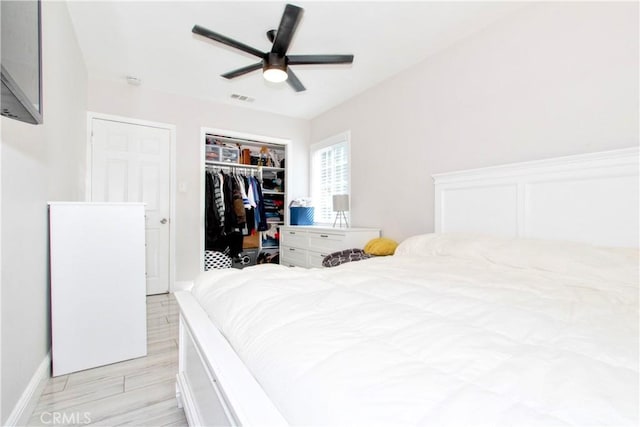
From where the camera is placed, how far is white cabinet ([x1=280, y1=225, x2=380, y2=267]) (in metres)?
2.98

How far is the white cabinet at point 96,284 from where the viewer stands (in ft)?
5.57

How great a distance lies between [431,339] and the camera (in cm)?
62

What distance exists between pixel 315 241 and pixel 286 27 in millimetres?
2106

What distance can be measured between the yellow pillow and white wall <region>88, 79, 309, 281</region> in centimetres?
209

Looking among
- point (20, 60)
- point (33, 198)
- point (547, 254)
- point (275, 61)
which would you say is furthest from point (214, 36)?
point (547, 254)

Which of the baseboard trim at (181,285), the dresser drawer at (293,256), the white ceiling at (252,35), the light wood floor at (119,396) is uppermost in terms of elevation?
the white ceiling at (252,35)

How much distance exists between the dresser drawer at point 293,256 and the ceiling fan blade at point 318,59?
2027mm

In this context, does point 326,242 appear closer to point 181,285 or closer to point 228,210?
point 228,210

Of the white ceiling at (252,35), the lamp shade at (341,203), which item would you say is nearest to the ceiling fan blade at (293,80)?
the white ceiling at (252,35)

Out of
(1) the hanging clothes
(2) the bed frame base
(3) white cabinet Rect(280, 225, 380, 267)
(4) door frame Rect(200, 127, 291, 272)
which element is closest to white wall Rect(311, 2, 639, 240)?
(3) white cabinet Rect(280, 225, 380, 267)

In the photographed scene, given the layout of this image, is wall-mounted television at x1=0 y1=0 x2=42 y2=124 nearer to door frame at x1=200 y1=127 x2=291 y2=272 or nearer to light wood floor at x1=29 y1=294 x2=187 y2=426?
light wood floor at x1=29 y1=294 x2=187 y2=426

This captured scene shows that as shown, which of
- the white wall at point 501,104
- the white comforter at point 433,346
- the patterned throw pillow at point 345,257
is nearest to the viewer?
the white comforter at point 433,346

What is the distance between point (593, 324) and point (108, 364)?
2.33 metres
